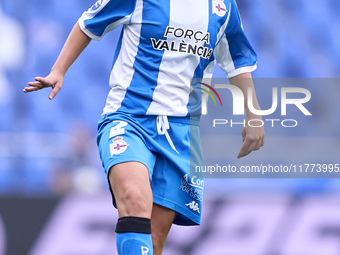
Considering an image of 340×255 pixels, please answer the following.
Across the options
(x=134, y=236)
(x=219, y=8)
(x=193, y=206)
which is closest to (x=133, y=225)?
(x=134, y=236)

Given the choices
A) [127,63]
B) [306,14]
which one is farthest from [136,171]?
[306,14]

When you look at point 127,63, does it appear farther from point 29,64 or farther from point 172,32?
point 29,64

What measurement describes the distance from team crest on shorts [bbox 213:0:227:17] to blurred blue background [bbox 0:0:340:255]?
1031mm

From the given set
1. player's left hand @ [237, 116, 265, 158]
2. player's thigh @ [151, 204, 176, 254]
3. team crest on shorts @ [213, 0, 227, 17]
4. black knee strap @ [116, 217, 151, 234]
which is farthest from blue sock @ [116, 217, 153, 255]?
team crest on shorts @ [213, 0, 227, 17]

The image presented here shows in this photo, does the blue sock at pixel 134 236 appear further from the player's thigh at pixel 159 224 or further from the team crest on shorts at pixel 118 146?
the player's thigh at pixel 159 224

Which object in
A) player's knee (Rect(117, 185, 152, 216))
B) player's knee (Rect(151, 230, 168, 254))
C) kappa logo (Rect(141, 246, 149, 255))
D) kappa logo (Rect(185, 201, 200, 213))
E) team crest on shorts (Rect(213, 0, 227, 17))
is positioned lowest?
player's knee (Rect(151, 230, 168, 254))

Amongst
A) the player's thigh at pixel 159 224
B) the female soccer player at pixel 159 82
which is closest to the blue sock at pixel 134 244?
the female soccer player at pixel 159 82

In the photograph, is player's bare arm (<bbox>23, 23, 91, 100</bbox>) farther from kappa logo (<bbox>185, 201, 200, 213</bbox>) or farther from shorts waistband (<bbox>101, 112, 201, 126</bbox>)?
kappa logo (<bbox>185, 201, 200, 213</bbox>)

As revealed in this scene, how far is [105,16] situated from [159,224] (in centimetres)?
99

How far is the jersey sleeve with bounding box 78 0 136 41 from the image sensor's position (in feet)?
7.84

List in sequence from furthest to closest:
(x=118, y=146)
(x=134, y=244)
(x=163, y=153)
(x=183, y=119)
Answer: (x=183, y=119) < (x=163, y=153) < (x=118, y=146) < (x=134, y=244)

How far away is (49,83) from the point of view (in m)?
2.25

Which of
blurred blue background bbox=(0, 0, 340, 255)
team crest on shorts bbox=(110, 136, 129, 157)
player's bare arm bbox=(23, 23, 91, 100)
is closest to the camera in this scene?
team crest on shorts bbox=(110, 136, 129, 157)

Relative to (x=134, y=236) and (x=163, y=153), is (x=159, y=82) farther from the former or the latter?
(x=134, y=236)
